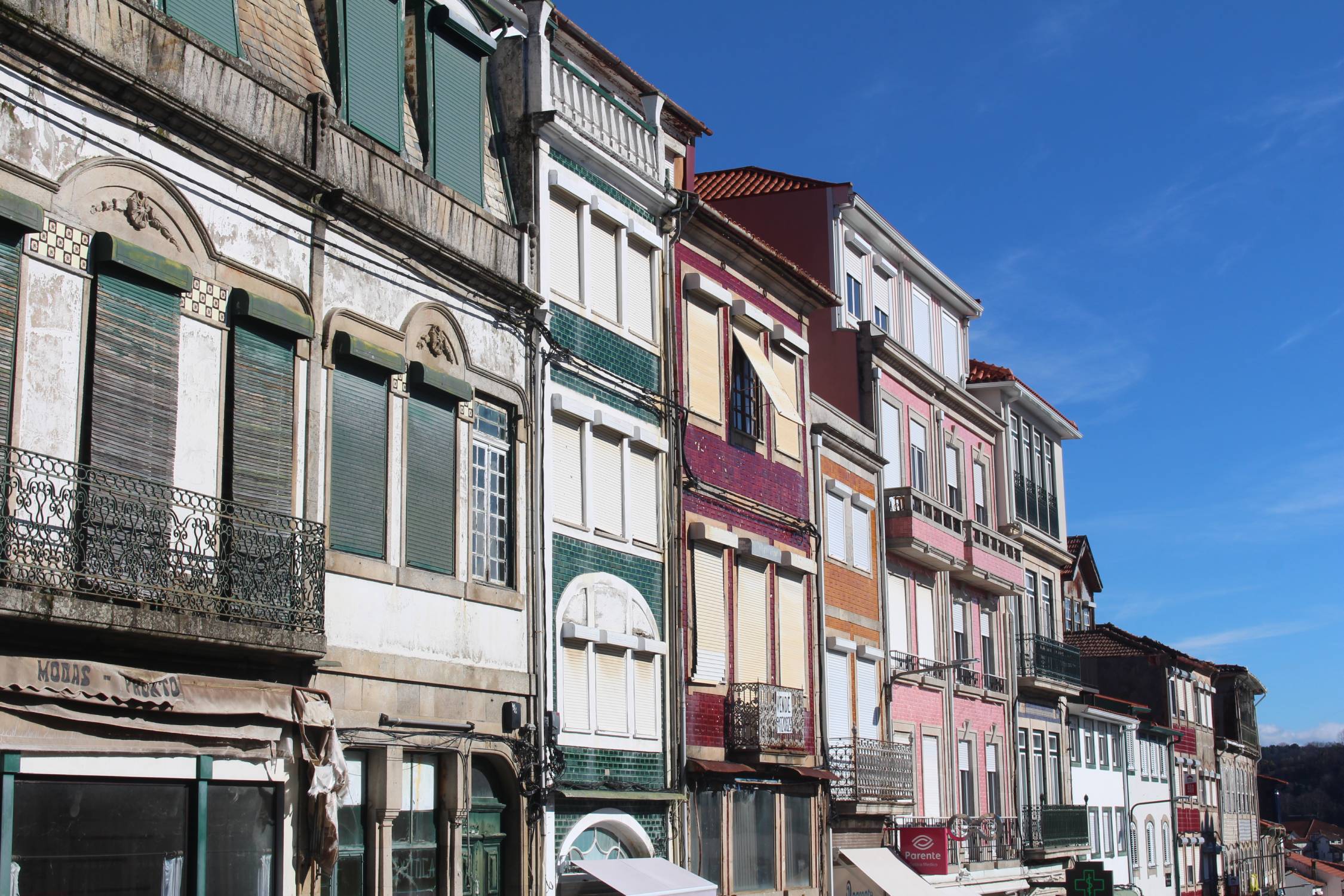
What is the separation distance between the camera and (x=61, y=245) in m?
14.1

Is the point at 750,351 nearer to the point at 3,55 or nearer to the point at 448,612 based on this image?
the point at 448,612

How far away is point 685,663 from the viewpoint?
80.0 feet

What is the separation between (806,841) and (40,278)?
17672 millimetres

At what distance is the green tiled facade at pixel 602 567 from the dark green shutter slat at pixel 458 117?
4336mm

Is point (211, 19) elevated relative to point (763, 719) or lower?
elevated

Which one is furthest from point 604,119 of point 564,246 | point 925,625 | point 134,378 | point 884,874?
point 925,625

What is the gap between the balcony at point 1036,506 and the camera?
44375mm

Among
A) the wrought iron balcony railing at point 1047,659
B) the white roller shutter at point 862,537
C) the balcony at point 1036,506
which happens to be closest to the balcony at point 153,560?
the white roller shutter at point 862,537

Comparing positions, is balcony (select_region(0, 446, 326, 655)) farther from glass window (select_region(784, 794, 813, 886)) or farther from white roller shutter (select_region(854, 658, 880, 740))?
white roller shutter (select_region(854, 658, 880, 740))

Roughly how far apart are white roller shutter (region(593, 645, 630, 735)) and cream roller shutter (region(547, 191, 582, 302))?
4.54 m

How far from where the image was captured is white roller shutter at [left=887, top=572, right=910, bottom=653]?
33.6 m

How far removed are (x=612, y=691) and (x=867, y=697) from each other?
1020 centimetres

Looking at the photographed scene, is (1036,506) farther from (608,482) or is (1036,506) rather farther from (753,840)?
(608,482)

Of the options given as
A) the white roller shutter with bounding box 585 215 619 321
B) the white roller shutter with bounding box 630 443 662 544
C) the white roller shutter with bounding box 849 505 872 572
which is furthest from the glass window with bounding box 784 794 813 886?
the white roller shutter with bounding box 585 215 619 321
